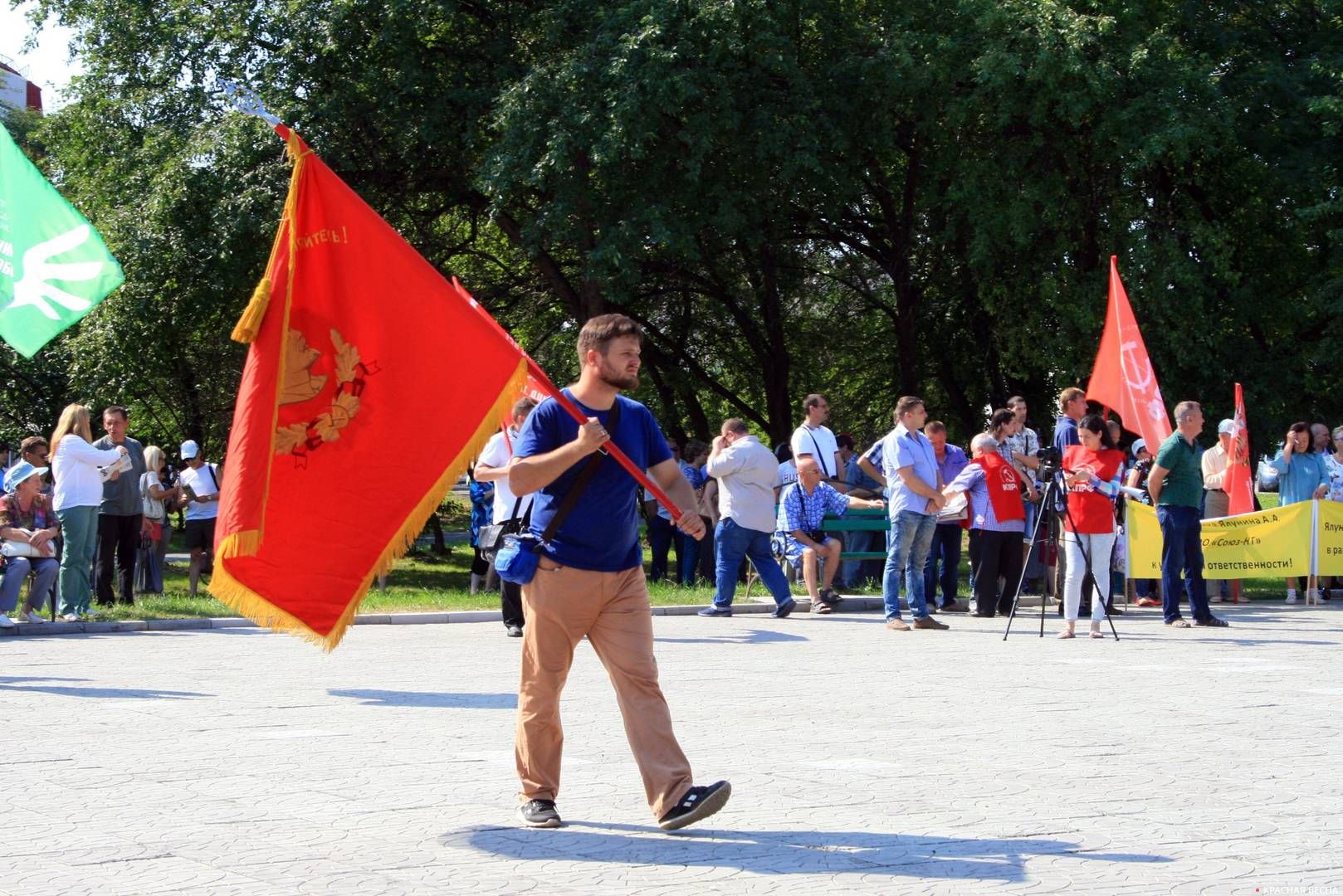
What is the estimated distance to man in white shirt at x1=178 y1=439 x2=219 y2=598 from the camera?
1891 cm

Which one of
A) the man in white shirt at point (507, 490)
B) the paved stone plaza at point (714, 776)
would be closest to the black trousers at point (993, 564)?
the paved stone plaza at point (714, 776)

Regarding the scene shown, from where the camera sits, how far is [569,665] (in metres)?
6.12

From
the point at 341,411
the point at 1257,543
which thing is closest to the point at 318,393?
the point at 341,411

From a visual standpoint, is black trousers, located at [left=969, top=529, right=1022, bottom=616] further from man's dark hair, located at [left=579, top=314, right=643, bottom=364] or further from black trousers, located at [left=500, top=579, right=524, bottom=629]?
man's dark hair, located at [left=579, top=314, right=643, bottom=364]

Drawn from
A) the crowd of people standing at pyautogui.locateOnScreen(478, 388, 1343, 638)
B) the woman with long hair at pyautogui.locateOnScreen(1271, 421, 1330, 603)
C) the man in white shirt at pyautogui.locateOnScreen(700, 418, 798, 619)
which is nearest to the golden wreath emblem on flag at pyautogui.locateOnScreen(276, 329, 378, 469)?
the crowd of people standing at pyautogui.locateOnScreen(478, 388, 1343, 638)

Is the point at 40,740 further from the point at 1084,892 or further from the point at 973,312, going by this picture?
the point at 973,312

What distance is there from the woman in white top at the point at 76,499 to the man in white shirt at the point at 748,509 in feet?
18.4

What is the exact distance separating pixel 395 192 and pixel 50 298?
16.3 meters

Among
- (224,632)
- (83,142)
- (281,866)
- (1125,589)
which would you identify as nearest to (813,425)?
(1125,589)

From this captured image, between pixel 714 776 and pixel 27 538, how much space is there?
362 inches

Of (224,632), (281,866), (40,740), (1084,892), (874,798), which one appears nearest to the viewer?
(1084,892)

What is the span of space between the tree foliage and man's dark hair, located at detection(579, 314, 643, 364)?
16437 millimetres

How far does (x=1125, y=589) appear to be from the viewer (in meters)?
17.9

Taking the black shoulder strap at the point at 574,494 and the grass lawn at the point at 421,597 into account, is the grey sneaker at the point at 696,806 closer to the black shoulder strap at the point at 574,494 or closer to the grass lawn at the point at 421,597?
the black shoulder strap at the point at 574,494
